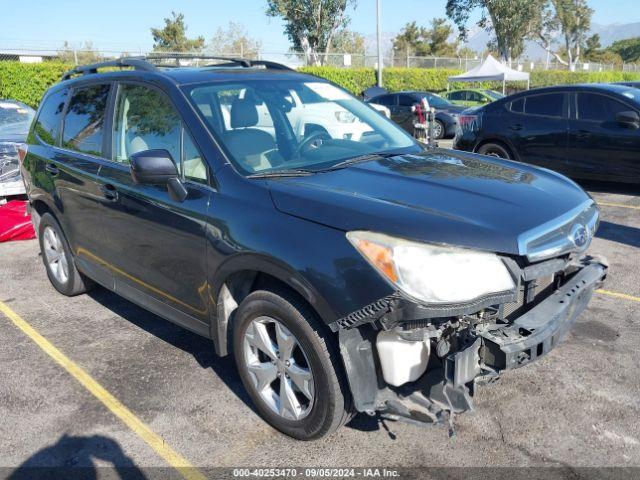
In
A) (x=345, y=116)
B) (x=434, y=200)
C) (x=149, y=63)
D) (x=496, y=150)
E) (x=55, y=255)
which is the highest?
(x=149, y=63)

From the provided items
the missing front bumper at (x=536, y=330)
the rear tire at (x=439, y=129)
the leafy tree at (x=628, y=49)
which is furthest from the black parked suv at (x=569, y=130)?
the leafy tree at (x=628, y=49)

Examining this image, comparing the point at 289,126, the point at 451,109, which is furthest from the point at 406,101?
the point at 289,126

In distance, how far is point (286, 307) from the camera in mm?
2801

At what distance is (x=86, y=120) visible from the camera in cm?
443

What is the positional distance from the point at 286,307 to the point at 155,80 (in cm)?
180

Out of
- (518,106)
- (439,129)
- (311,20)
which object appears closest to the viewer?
(518,106)

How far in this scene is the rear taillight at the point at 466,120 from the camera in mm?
9711

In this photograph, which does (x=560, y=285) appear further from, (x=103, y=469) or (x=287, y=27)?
(x=287, y=27)

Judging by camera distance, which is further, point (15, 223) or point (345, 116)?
point (15, 223)

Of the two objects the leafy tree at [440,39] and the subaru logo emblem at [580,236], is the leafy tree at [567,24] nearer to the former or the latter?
the leafy tree at [440,39]

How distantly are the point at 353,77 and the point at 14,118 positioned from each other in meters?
21.1

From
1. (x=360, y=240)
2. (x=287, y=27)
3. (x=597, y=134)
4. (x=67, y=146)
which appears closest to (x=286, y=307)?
(x=360, y=240)

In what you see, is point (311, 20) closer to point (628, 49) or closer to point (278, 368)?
point (278, 368)

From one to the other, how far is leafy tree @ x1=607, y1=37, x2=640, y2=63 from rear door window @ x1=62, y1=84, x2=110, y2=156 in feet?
336
